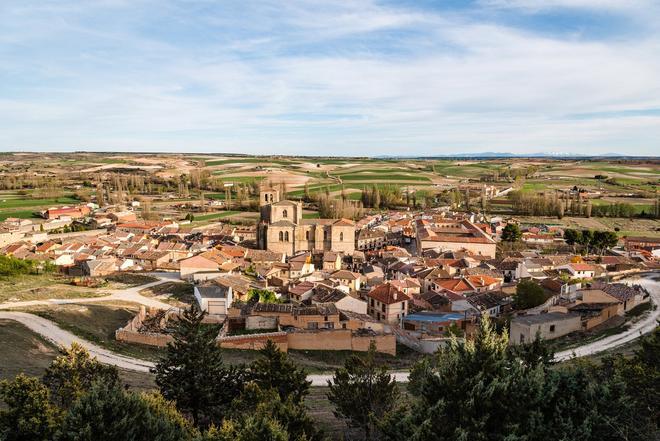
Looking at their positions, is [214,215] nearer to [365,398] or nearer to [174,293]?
[174,293]

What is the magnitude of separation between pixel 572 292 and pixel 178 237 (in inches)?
2064

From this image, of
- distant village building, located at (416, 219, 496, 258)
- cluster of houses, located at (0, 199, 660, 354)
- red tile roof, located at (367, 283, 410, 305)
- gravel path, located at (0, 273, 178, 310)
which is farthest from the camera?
distant village building, located at (416, 219, 496, 258)

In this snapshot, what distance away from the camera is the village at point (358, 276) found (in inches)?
1250

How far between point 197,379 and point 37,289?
28.4 metres

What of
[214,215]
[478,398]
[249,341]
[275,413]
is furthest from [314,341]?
[214,215]

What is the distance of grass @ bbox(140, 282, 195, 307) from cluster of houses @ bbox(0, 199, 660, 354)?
1172mm

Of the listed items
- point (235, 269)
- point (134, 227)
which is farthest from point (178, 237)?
point (235, 269)

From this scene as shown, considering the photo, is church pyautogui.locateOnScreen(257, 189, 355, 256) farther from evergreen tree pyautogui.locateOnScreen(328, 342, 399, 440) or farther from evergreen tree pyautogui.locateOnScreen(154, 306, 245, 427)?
evergreen tree pyautogui.locateOnScreen(328, 342, 399, 440)

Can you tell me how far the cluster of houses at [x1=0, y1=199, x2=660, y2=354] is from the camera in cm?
3195

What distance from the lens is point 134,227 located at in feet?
261

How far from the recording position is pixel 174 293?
132 feet

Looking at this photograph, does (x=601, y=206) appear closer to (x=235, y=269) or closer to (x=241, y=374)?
(x=235, y=269)

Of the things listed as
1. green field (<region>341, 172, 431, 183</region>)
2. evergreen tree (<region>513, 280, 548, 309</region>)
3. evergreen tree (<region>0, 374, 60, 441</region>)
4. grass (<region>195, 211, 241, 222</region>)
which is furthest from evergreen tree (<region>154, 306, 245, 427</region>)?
green field (<region>341, 172, 431, 183</region>)

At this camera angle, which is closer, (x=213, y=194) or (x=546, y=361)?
(x=546, y=361)
